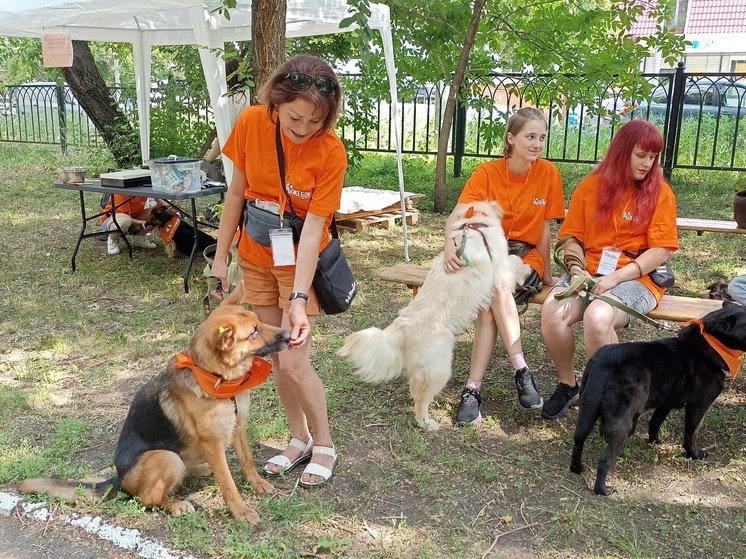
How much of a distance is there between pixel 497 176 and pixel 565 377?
1.23 meters

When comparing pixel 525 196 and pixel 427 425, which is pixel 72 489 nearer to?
pixel 427 425

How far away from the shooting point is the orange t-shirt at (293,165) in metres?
2.51

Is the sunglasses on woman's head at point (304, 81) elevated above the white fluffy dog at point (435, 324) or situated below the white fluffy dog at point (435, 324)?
above

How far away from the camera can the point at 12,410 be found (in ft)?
11.6

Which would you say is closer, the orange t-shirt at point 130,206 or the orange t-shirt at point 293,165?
the orange t-shirt at point 293,165

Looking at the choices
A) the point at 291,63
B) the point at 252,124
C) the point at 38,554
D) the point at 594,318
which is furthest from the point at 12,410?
the point at 594,318

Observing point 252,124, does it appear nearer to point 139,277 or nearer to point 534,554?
point 534,554

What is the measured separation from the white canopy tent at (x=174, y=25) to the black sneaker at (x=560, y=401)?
2764 mm

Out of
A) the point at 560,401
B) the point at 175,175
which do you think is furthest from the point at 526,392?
the point at 175,175

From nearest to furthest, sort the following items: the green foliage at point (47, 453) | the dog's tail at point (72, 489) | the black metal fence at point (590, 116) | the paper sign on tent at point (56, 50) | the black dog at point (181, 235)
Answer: the dog's tail at point (72, 489), the green foliage at point (47, 453), the black dog at point (181, 235), the paper sign on tent at point (56, 50), the black metal fence at point (590, 116)

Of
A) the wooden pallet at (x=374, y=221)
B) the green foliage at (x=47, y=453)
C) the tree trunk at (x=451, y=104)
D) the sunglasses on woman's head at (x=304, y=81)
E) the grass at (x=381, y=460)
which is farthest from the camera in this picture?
the tree trunk at (x=451, y=104)

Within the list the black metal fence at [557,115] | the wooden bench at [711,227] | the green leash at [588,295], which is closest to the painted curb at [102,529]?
the green leash at [588,295]

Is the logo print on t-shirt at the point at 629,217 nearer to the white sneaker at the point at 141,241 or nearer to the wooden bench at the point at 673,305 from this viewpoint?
the wooden bench at the point at 673,305

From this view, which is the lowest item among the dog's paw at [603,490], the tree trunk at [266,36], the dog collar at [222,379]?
the dog's paw at [603,490]
